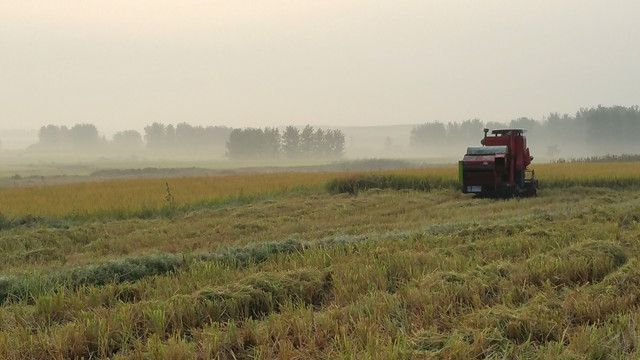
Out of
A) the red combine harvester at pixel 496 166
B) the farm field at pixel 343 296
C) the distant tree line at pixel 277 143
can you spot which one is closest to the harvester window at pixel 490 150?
the red combine harvester at pixel 496 166

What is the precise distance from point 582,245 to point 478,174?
Answer: 9941mm

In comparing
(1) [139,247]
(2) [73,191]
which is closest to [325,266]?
(1) [139,247]

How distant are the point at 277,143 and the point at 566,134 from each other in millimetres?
80447

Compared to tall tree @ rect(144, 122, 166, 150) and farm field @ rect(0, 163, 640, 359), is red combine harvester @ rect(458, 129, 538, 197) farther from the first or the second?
tall tree @ rect(144, 122, 166, 150)

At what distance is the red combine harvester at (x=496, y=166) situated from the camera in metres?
15.5

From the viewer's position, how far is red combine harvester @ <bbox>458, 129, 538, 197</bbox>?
1548 cm

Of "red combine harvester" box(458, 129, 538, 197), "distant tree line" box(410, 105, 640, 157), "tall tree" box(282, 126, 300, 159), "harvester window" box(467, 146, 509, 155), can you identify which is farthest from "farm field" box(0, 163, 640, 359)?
"distant tree line" box(410, 105, 640, 157)

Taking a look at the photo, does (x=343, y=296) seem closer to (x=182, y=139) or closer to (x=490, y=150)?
(x=490, y=150)

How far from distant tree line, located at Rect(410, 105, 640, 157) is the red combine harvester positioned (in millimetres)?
95011

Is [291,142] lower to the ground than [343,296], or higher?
higher

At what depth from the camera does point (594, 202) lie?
14.1 m

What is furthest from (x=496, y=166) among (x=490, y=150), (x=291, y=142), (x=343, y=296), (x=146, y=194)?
(x=291, y=142)

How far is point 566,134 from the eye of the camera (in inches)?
4724

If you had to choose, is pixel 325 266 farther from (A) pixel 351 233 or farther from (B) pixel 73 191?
(B) pixel 73 191
